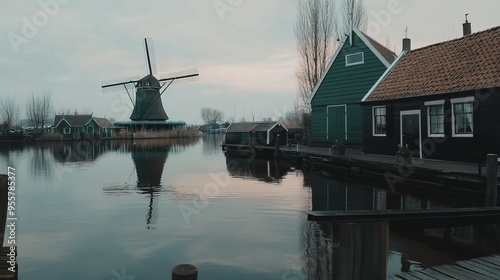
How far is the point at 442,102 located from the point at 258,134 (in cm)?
1818

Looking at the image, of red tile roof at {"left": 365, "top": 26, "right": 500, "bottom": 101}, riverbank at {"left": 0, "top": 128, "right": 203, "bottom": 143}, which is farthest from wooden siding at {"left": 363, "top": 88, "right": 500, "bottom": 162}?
riverbank at {"left": 0, "top": 128, "right": 203, "bottom": 143}

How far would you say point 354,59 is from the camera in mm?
21984

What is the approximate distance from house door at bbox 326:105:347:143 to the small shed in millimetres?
6227

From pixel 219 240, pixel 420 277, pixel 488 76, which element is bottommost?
pixel 219 240

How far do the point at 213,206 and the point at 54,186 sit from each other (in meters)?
7.85

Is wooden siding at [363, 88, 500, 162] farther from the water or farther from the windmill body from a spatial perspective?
the windmill body

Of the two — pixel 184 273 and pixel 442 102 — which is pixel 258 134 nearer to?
pixel 442 102

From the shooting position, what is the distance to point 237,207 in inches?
424

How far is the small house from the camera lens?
12570 mm

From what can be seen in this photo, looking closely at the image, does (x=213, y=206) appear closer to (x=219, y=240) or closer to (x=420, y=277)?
(x=219, y=240)

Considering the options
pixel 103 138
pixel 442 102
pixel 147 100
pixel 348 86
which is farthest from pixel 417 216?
pixel 103 138

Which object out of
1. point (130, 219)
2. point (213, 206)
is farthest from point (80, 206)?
point (213, 206)

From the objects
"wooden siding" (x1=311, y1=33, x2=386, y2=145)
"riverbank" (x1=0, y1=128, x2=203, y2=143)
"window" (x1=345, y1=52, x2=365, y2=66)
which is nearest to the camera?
"wooden siding" (x1=311, y1=33, x2=386, y2=145)

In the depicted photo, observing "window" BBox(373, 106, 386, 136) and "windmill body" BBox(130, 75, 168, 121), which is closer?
"window" BBox(373, 106, 386, 136)
